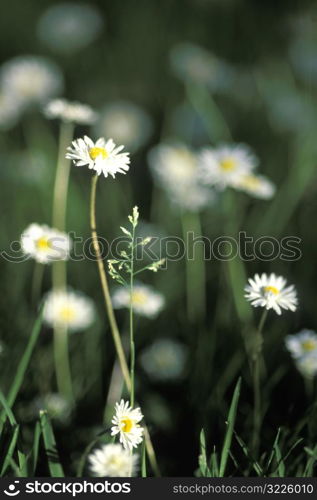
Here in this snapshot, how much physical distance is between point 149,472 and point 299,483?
0.60 feet

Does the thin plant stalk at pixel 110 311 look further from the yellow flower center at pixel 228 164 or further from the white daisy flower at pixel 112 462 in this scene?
the yellow flower center at pixel 228 164

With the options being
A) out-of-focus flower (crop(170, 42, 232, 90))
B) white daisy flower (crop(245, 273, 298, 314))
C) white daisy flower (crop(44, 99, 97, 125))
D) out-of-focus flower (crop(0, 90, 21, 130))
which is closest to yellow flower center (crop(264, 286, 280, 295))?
white daisy flower (crop(245, 273, 298, 314))

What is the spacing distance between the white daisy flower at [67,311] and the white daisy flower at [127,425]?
38 centimetres

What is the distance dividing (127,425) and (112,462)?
0.10m

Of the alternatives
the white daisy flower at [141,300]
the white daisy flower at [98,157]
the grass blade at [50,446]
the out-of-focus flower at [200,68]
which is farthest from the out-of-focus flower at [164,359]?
the out-of-focus flower at [200,68]

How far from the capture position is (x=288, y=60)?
5.66ft

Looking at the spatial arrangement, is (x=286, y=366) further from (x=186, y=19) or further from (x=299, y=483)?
(x=186, y=19)

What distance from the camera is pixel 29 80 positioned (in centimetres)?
146

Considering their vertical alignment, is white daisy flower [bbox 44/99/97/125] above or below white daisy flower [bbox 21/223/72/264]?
above

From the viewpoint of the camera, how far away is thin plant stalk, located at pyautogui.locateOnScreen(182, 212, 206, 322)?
1.05 metres

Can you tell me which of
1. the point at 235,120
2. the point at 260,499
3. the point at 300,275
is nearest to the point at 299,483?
the point at 260,499

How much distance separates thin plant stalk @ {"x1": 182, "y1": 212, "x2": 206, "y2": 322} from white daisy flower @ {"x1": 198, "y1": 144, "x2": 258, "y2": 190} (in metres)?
0.13

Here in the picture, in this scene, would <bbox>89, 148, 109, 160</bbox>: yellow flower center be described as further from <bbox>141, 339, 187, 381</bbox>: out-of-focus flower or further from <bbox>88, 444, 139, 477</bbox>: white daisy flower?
<bbox>141, 339, 187, 381</bbox>: out-of-focus flower

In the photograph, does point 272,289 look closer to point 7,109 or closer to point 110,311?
point 110,311
